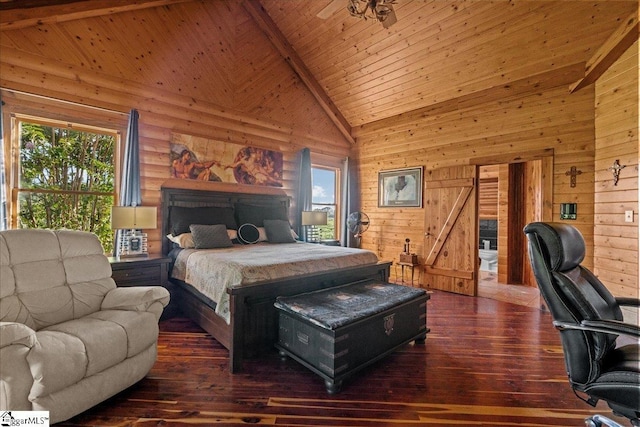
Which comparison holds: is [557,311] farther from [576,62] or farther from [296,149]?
[296,149]

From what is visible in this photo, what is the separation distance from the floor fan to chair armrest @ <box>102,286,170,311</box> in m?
4.26

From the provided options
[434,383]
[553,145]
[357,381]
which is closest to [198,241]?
[357,381]

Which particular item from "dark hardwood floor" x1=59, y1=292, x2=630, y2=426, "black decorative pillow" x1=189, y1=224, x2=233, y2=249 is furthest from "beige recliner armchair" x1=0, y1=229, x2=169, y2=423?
"black decorative pillow" x1=189, y1=224, x2=233, y2=249

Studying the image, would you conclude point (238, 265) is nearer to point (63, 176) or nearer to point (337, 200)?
point (63, 176)

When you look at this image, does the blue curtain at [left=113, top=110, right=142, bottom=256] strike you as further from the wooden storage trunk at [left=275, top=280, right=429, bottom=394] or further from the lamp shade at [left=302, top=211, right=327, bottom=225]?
the wooden storage trunk at [left=275, top=280, right=429, bottom=394]

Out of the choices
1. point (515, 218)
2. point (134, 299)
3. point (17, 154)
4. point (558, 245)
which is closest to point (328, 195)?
point (515, 218)

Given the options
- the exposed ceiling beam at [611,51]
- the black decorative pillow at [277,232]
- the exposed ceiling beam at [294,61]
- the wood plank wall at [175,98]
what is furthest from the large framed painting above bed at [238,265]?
the exposed ceiling beam at [611,51]

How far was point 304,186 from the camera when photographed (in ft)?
18.1

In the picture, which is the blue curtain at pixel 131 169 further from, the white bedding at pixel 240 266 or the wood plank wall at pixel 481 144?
the wood plank wall at pixel 481 144

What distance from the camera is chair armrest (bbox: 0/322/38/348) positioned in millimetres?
1458

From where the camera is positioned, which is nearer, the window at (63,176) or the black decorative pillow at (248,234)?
the window at (63,176)

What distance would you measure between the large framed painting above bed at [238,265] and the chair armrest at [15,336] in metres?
1.16

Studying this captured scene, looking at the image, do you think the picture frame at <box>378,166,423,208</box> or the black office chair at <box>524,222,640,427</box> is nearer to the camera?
the black office chair at <box>524,222,640,427</box>

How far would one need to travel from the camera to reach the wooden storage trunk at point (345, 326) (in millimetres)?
2062
